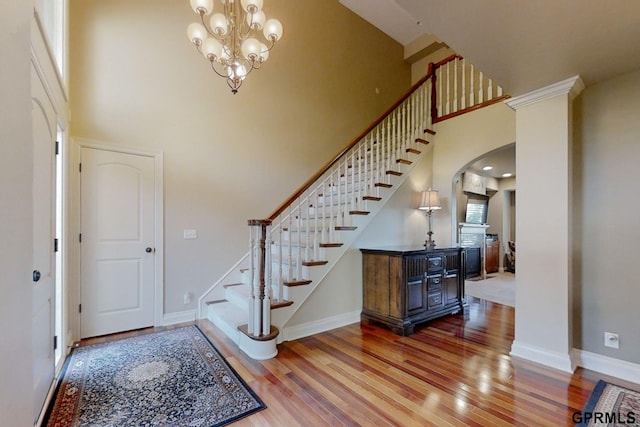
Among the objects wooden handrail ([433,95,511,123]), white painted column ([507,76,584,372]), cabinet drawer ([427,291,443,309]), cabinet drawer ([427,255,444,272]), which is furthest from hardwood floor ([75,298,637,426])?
wooden handrail ([433,95,511,123])

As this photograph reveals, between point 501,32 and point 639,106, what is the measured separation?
1531 millimetres

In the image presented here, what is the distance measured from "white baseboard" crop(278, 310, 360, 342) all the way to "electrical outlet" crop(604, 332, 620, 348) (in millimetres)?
2305

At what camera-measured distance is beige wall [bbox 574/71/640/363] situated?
7.97ft

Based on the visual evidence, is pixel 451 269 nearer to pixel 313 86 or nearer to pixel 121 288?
pixel 313 86

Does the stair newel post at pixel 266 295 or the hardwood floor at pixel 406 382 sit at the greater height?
the stair newel post at pixel 266 295

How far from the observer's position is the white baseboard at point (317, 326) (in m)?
3.17

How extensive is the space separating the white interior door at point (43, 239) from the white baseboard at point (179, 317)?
1337 millimetres

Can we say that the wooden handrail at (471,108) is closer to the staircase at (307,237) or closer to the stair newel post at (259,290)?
the staircase at (307,237)

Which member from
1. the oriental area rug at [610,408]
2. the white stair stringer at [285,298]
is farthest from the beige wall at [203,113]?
the oriental area rug at [610,408]

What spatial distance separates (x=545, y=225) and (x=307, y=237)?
7.38 ft

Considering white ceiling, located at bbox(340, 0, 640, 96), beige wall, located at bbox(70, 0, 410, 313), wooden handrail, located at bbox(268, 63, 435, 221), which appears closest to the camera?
white ceiling, located at bbox(340, 0, 640, 96)

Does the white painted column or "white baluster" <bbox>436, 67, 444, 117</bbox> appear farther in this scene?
"white baluster" <bbox>436, 67, 444, 117</bbox>

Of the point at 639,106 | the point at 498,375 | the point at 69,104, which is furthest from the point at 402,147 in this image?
the point at 69,104

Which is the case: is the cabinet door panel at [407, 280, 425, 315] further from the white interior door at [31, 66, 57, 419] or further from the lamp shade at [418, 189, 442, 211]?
the white interior door at [31, 66, 57, 419]
